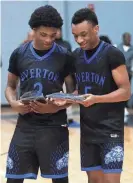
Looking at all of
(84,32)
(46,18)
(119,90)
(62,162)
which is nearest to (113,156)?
(62,162)

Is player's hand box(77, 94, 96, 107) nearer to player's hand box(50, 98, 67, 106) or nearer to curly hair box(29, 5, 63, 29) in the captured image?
player's hand box(50, 98, 67, 106)

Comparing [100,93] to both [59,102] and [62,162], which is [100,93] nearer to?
[59,102]

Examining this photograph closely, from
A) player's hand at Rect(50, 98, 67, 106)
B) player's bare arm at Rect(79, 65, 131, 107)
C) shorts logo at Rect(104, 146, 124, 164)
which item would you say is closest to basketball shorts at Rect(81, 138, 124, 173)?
shorts logo at Rect(104, 146, 124, 164)

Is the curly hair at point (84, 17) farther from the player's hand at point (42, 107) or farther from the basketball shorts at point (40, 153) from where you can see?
the basketball shorts at point (40, 153)

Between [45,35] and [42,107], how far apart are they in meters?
0.46

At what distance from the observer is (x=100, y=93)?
2.67m

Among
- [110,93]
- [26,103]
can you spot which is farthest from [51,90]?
[110,93]

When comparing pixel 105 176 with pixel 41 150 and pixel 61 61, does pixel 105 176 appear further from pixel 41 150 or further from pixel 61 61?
pixel 61 61

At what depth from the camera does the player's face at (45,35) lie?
8.21 ft

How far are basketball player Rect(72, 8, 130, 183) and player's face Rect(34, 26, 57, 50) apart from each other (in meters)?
0.17

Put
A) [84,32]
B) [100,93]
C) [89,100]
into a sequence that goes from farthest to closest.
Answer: [100,93]
[84,32]
[89,100]

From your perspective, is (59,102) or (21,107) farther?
(21,107)

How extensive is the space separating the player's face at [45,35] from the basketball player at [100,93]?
17 cm

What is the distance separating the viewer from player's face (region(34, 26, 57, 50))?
2504mm
